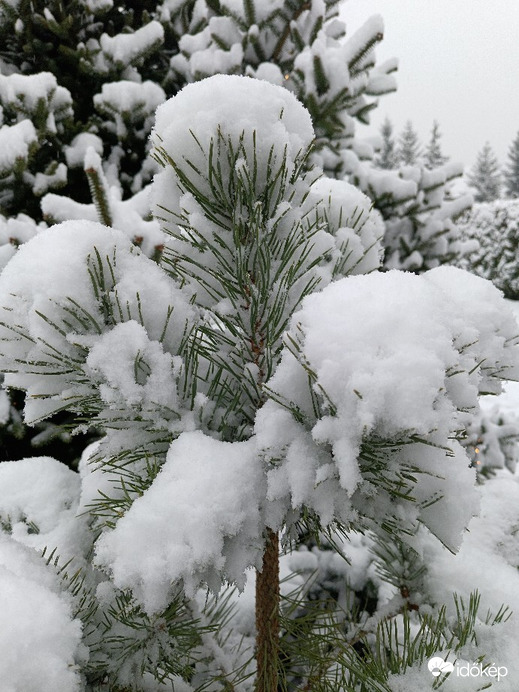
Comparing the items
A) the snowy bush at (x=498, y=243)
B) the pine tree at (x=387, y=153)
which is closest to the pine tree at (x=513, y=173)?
the pine tree at (x=387, y=153)

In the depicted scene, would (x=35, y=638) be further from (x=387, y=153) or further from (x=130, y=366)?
(x=387, y=153)

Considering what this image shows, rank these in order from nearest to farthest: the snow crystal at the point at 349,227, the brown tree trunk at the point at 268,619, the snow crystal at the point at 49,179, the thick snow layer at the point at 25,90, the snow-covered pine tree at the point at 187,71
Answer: the brown tree trunk at the point at 268,619 → the snow crystal at the point at 349,227 → the thick snow layer at the point at 25,90 → the snow crystal at the point at 49,179 → the snow-covered pine tree at the point at 187,71

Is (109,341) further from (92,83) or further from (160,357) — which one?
(92,83)

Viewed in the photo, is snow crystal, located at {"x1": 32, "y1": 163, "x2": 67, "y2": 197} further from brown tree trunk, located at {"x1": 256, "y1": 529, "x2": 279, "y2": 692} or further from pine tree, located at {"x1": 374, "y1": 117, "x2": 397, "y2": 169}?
pine tree, located at {"x1": 374, "y1": 117, "x2": 397, "y2": 169}

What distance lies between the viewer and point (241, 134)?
2.06ft

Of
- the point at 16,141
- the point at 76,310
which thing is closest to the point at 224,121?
the point at 76,310

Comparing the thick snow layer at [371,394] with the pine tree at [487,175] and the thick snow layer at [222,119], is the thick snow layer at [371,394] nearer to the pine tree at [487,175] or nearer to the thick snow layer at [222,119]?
the thick snow layer at [222,119]

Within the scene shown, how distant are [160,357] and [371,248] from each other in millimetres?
588

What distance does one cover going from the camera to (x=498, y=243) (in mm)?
9664

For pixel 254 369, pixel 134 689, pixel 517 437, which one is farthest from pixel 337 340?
pixel 517 437

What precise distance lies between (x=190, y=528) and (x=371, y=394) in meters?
0.27

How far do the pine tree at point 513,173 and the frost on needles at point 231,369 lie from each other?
3035 centimetres

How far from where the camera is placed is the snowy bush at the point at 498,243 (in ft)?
30.9

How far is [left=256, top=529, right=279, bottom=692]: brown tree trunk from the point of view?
81cm
